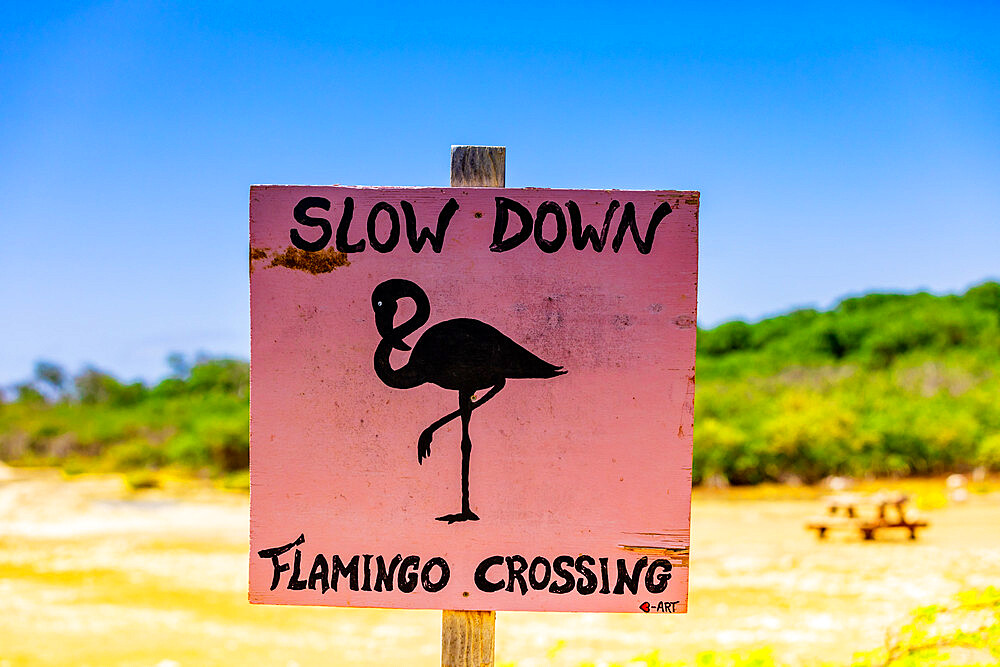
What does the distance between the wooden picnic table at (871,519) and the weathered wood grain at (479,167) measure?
1268 centimetres

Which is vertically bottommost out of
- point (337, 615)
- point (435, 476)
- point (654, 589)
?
point (337, 615)

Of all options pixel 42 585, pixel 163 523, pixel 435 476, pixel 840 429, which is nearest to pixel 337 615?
pixel 42 585

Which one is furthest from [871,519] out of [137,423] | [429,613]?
[137,423]

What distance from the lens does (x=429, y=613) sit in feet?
31.3

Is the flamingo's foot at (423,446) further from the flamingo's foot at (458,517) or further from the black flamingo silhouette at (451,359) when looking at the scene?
the flamingo's foot at (458,517)

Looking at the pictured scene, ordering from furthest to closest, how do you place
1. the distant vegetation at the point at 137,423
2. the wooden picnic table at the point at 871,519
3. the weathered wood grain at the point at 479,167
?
the distant vegetation at the point at 137,423, the wooden picnic table at the point at 871,519, the weathered wood grain at the point at 479,167

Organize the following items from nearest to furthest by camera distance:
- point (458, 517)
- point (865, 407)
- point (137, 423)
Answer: point (458, 517) < point (865, 407) < point (137, 423)

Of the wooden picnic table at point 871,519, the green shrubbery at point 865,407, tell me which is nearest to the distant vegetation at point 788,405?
the green shrubbery at point 865,407

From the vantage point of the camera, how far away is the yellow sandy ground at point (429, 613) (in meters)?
7.27

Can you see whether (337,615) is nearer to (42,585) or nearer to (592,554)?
(42,585)

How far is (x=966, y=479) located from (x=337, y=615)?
18.4 meters

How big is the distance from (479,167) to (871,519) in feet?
43.1

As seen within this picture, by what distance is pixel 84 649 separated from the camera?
7598 mm

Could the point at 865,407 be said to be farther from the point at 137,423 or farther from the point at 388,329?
the point at 137,423
